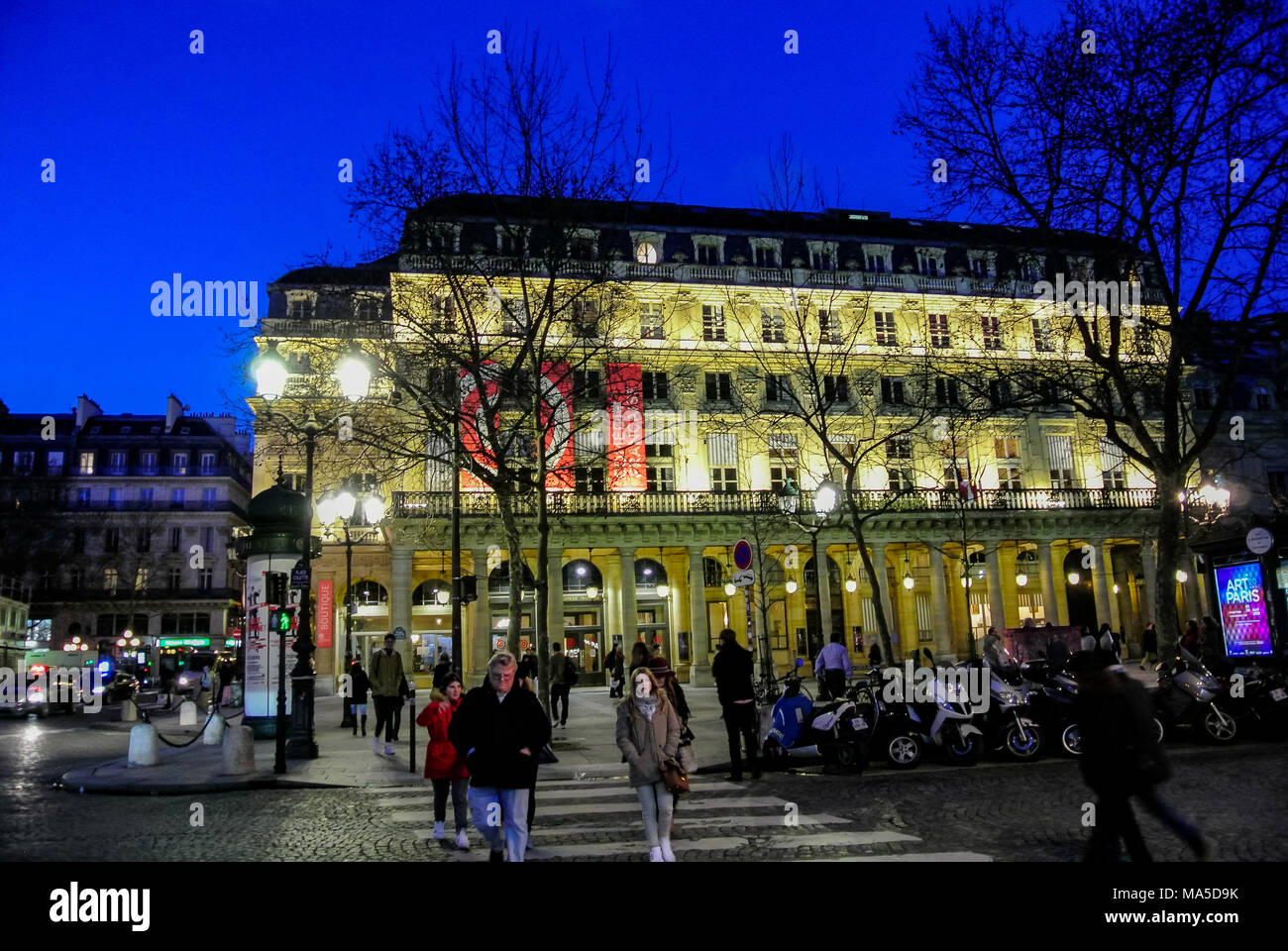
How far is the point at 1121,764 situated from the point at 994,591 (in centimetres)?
3973

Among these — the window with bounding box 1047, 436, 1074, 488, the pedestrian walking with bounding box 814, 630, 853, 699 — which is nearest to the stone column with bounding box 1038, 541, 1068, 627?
the window with bounding box 1047, 436, 1074, 488

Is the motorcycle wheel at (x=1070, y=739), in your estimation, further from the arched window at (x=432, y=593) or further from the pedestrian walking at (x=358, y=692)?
the arched window at (x=432, y=593)

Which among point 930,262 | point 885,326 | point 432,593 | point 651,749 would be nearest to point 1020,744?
point 651,749

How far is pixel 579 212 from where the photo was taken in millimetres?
20359

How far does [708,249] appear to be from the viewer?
46.6 metres

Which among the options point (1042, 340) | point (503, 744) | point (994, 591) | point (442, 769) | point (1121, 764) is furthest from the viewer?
point (994, 591)

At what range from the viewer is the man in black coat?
686cm

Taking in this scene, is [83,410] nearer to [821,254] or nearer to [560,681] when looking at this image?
[821,254]

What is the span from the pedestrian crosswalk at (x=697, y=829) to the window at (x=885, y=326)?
36.3 m

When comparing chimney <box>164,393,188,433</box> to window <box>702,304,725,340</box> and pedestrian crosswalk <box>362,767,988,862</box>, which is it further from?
pedestrian crosswalk <box>362,767,988,862</box>

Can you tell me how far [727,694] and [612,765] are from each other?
327 cm

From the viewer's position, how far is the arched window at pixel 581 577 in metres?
43.3
